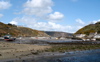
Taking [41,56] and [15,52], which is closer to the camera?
[41,56]

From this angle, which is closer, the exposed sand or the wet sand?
the wet sand

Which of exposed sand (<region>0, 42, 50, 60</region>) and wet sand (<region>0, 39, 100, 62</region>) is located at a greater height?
exposed sand (<region>0, 42, 50, 60</region>)

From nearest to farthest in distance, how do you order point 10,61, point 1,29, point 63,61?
point 10,61 < point 63,61 < point 1,29

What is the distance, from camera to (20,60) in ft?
72.9

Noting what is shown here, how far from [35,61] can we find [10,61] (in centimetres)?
340

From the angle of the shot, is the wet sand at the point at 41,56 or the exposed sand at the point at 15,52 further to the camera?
the exposed sand at the point at 15,52

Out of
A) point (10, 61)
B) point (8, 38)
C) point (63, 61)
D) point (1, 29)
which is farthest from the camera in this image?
point (1, 29)

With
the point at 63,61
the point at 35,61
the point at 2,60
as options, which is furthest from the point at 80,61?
the point at 2,60

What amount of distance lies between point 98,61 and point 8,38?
2920 inches

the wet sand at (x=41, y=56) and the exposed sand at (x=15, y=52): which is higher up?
the exposed sand at (x=15, y=52)

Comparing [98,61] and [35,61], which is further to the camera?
[98,61]

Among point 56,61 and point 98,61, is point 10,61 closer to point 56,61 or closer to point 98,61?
point 56,61

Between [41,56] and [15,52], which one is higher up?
[15,52]

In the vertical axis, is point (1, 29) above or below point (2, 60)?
above
